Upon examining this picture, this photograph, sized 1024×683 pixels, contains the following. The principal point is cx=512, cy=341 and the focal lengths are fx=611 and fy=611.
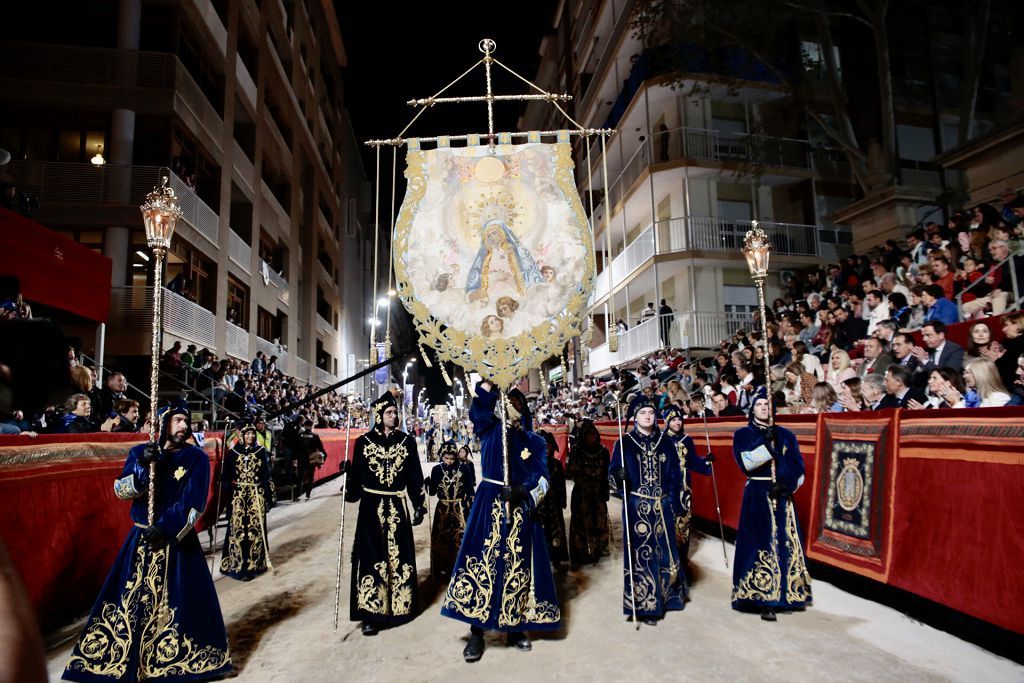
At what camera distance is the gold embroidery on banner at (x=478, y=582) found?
4.84 m

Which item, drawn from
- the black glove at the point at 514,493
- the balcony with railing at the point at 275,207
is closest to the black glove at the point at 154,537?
the black glove at the point at 514,493

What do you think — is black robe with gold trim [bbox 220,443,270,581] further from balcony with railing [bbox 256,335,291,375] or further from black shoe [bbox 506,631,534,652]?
balcony with railing [bbox 256,335,291,375]

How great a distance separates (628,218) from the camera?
2531 cm

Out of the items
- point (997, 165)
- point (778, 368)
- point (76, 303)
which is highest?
point (997, 165)

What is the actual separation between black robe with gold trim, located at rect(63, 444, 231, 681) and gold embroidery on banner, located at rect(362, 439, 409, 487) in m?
1.50

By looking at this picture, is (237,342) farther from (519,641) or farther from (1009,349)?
(1009,349)

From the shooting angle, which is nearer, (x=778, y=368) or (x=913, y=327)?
(x=913, y=327)

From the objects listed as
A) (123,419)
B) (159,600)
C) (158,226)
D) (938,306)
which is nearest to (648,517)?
(159,600)

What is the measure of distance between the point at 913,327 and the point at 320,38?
41805 millimetres

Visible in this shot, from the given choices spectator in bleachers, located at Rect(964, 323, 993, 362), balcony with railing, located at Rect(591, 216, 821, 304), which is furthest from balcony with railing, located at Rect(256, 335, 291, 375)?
spectator in bleachers, located at Rect(964, 323, 993, 362)

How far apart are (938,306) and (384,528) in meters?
8.20

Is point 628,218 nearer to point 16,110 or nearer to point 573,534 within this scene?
point 573,534

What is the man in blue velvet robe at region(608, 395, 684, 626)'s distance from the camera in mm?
5391

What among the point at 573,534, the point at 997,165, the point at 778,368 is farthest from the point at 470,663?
the point at 997,165
